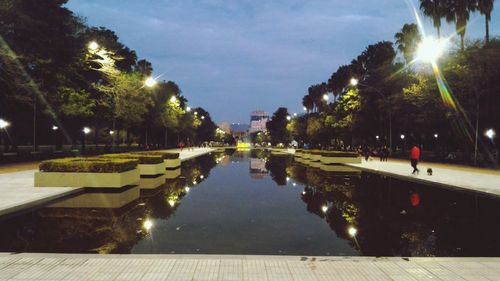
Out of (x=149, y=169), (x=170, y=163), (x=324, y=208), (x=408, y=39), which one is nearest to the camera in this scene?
(x=324, y=208)

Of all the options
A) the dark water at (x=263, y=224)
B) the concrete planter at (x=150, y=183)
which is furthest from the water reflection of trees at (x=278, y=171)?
the concrete planter at (x=150, y=183)

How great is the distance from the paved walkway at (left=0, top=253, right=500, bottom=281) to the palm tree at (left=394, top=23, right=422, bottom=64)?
5480 centimetres

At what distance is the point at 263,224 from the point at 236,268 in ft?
13.7

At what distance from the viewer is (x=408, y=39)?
193 feet

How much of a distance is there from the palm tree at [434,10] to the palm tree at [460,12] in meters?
0.81

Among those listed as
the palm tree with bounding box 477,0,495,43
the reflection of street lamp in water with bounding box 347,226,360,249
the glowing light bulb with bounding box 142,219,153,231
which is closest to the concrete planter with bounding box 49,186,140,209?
the glowing light bulb with bounding box 142,219,153,231

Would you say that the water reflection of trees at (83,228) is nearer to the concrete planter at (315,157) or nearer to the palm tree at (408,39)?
the concrete planter at (315,157)

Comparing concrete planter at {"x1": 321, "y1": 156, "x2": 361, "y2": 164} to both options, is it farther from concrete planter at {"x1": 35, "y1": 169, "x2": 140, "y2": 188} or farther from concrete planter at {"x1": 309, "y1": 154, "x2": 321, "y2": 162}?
concrete planter at {"x1": 35, "y1": 169, "x2": 140, "y2": 188}

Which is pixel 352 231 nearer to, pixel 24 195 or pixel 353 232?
pixel 353 232

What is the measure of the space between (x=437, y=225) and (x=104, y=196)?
11487 mm

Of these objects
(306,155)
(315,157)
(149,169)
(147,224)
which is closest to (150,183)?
(149,169)

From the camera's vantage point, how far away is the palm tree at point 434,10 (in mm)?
47938

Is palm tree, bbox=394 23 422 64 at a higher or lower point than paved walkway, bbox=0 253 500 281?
higher

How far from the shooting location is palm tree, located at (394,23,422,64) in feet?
190
